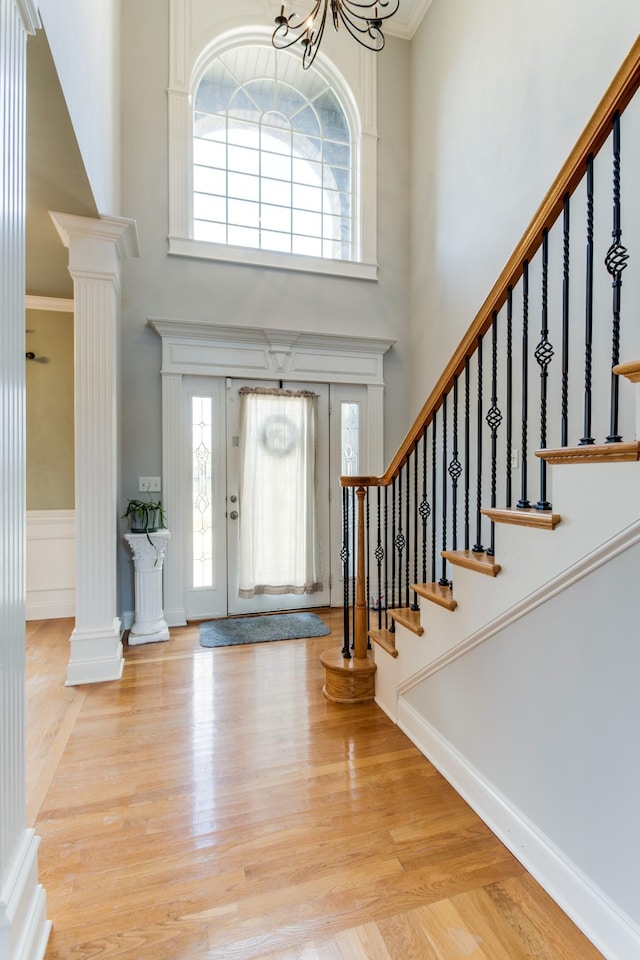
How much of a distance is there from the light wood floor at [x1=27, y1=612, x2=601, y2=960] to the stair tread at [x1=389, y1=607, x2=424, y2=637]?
550 mm

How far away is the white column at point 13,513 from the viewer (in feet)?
3.69

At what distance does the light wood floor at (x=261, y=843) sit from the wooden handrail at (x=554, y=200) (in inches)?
59.6

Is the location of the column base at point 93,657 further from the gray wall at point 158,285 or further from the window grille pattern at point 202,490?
the window grille pattern at point 202,490

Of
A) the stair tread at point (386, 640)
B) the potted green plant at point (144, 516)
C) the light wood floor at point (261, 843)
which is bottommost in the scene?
the light wood floor at point (261, 843)

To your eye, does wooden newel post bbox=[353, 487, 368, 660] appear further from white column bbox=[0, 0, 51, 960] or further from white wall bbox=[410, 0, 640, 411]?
white wall bbox=[410, 0, 640, 411]

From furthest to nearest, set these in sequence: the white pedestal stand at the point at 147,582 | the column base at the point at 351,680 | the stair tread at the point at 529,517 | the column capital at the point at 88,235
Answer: the white pedestal stand at the point at 147,582, the column capital at the point at 88,235, the column base at the point at 351,680, the stair tread at the point at 529,517

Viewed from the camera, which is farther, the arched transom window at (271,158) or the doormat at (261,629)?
the arched transom window at (271,158)

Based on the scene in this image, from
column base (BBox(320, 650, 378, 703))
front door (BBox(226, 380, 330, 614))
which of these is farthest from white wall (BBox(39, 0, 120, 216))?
column base (BBox(320, 650, 378, 703))

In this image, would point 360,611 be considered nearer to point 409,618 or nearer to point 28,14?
point 409,618

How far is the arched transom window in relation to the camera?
4.11 meters

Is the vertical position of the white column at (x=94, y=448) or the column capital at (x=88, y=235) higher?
the column capital at (x=88, y=235)

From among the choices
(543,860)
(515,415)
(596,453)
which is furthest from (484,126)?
(543,860)

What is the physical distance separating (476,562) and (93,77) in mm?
3218

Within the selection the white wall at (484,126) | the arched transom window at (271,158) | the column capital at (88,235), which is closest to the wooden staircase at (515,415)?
the white wall at (484,126)
